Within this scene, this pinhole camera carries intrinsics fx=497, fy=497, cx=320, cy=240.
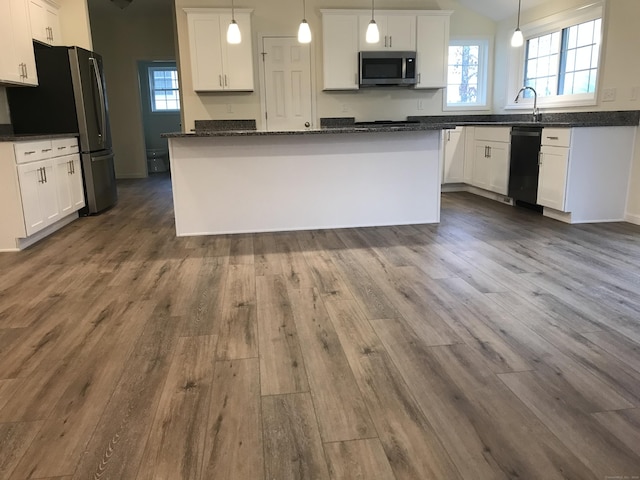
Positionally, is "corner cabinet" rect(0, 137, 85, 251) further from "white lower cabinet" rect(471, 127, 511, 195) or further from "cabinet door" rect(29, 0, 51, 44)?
"white lower cabinet" rect(471, 127, 511, 195)

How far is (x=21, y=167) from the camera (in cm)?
402

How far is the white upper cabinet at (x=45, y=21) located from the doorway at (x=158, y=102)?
435 centimetres

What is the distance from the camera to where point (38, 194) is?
14.2 ft

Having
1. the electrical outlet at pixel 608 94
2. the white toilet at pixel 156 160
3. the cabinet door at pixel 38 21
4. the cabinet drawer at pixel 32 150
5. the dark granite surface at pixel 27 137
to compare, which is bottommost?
the white toilet at pixel 156 160

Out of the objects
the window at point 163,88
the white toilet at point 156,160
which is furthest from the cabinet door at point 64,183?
the window at point 163,88

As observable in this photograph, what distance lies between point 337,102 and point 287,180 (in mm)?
2673

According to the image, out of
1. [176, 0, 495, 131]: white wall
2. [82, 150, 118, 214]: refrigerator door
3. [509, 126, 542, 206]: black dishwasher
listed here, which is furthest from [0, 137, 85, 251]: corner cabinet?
[509, 126, 542, 206]: black dishwasher

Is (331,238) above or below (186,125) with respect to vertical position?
below

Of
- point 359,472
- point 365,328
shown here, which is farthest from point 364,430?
point 365,328

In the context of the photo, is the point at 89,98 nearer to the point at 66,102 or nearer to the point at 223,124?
the point at 66,102

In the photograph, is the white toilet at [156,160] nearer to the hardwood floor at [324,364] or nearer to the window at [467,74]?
the window at [467,74]

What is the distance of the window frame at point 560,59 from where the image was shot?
491cm

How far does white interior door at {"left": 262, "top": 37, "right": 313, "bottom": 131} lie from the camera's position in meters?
6.42

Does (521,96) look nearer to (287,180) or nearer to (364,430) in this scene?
(287,180)
